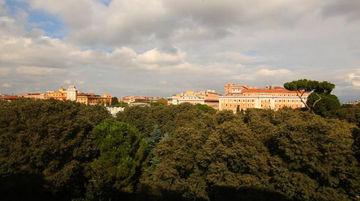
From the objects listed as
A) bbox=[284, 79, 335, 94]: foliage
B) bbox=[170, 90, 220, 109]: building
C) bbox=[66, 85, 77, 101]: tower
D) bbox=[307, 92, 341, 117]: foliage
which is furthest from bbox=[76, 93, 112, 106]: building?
bbox=[307, 92, 341, 117]: foliage

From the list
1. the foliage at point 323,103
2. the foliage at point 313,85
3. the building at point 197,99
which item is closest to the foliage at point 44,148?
the foliage at point 323,103

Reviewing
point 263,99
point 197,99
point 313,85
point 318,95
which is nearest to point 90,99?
point 197,99

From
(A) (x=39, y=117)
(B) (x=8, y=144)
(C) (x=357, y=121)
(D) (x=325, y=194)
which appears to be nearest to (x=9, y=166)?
(B) (x=8, y=144)

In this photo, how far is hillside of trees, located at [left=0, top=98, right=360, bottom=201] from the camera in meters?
21.0

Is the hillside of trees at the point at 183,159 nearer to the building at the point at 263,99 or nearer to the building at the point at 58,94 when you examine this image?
the building at the point at 263,99

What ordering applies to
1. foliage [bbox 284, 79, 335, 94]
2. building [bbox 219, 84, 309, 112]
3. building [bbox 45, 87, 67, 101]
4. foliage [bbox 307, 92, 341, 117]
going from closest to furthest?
foliage [bbox 307, 92, 341, 117], foliage [bbox 284, 79, 335, 94], building [bbox 219, 84, 309, 112], building [bbox 45, 87, 67, 101]

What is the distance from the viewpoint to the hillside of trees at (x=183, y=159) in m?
21.0

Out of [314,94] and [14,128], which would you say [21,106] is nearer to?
[14,128]

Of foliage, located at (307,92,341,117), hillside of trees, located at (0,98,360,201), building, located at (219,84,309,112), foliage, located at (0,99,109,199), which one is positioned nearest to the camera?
hillside of trees, located at (0,98,360,201)

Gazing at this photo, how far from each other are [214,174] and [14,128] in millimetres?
14439

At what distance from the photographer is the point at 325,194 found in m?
20.3

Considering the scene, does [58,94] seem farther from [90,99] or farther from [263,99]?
[263,99]

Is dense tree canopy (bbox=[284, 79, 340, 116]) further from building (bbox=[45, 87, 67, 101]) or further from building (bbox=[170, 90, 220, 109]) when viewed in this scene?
building (bbox=[45, 87, 67, 101])

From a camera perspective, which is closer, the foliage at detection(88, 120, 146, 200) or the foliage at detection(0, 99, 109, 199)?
the foliage at detection(0, 99, 109, 199)
